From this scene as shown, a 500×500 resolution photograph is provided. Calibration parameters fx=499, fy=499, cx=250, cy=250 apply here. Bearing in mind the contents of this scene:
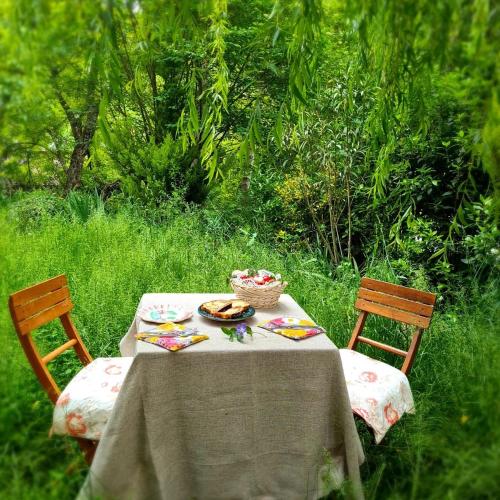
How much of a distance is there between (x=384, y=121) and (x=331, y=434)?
1660 millimetres

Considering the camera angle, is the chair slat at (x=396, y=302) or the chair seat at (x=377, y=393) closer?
the chair seat at (x=377, y=393)

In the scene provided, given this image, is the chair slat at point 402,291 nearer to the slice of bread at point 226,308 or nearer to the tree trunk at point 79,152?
the slice of bread at point 226,308

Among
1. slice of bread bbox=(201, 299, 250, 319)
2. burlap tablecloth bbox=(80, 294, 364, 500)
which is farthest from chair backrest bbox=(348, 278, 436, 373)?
slice of bread bbox=(201, 299, 250, 319)

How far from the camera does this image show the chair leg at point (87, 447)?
2.28 m

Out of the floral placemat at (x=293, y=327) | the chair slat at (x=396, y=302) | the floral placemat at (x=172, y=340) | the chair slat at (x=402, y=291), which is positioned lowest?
the chair slat at (x=396, y=302)

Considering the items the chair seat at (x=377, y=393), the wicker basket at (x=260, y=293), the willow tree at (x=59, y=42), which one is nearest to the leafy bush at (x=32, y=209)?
the willow tree at (x=59, y=42)

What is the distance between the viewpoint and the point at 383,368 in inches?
110

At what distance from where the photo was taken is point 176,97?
26.1 ft

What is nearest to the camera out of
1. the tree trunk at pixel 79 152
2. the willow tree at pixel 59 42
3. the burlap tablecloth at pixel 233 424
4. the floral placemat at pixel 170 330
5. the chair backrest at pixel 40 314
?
the willow tree at pixel 59 42

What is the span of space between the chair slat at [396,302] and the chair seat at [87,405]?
159 cm

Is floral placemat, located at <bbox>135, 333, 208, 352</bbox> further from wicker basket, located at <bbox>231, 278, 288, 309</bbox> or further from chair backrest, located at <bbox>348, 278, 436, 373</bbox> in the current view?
chair backrest, located at <bbox>348, 278, 436, 373</bbox>

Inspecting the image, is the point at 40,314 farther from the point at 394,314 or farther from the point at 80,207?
the point at 80,207

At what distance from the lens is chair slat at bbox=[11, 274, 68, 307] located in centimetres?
223

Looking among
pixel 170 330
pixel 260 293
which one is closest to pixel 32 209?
pixel 170 330
